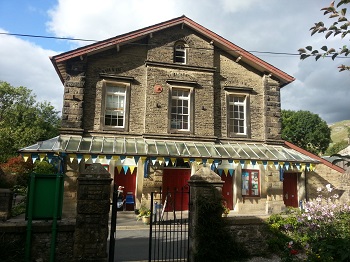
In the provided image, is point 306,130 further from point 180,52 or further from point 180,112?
point 180,112

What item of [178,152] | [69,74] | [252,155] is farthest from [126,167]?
[252,155]

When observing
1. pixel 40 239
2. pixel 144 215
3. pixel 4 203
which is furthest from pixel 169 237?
pixel 4 203

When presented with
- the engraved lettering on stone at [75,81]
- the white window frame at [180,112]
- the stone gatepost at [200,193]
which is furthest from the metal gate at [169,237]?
the engraved lettering on stone at [75,81]

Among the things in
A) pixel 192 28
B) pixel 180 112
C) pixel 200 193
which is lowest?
pixel 200 193

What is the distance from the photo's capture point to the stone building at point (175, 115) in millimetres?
13734

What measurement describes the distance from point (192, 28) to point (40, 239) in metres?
13.7

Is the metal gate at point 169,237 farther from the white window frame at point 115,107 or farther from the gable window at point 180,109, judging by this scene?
the white window frame at point 115,107

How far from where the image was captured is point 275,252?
7.11m

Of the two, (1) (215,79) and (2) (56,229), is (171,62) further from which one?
(2) (56,229)

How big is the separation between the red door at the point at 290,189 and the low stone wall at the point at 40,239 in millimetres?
14654

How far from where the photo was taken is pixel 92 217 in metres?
5.82

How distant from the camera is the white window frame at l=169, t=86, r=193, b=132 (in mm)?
15320

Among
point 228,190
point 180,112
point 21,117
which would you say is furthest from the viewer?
point 21,117

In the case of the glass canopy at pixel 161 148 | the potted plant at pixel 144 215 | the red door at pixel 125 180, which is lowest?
the potted plant at pixel 144 215
